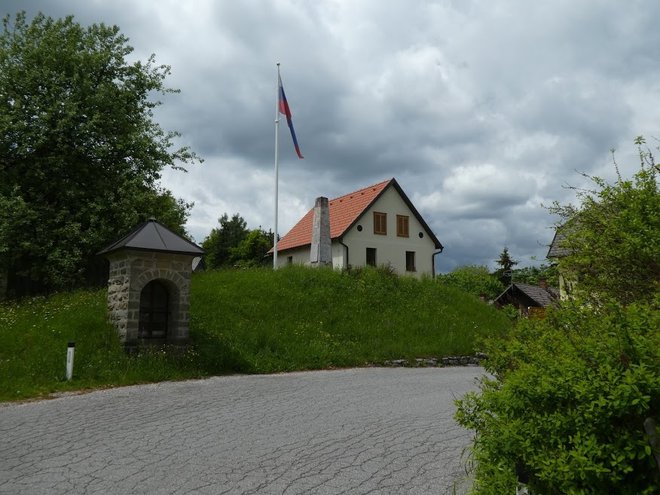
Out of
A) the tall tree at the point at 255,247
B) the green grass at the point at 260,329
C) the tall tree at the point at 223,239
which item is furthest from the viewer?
the tall tree at the point at 223,239

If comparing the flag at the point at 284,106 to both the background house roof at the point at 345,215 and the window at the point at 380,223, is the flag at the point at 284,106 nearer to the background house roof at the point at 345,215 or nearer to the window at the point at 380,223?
the background house roof at the point at 345,215

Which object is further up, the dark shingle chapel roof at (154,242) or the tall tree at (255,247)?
the tall tree at (255,247)

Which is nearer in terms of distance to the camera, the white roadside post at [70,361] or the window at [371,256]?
the white roadside post at [70,361]

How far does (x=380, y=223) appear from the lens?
35438 mm

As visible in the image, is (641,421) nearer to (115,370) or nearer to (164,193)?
(115,370)

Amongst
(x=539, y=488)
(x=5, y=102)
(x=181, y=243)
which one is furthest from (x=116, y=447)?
(x=5, y=102)

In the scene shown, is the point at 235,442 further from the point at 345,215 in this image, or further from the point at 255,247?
the point at 255,247

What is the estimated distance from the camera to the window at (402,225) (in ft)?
119

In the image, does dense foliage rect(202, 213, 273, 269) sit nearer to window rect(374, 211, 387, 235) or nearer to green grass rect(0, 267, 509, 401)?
window rect(374, 211, 387, 235)

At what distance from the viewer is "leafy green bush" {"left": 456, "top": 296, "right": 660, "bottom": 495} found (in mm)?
2586

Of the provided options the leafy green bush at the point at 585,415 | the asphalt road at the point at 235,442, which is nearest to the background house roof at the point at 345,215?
the asphalt road at the point at 235,442

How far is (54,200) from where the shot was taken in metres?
21.2

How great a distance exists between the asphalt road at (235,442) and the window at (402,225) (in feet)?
86.3

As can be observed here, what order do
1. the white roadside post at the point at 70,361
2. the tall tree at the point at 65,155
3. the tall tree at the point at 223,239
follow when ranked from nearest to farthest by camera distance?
the white roadside post at the point at 70,361, the tall tree at the point at 65,155, the tall tree at the point at 223,239
